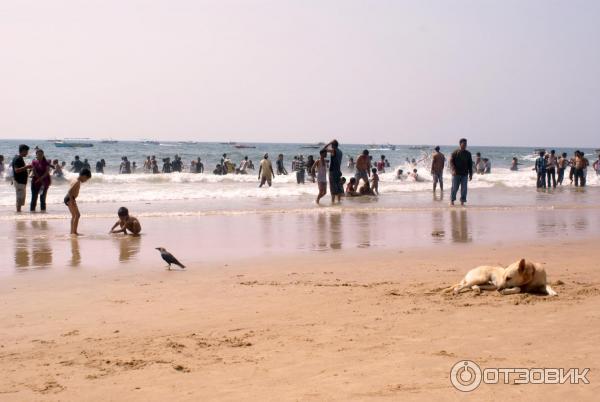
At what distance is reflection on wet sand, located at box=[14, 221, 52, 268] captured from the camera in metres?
9.98

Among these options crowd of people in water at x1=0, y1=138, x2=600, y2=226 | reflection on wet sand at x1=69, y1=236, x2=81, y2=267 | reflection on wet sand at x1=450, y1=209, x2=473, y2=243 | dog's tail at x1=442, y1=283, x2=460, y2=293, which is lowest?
reflection on wet sand at x1=450, y1=209, x2=473, y2=243

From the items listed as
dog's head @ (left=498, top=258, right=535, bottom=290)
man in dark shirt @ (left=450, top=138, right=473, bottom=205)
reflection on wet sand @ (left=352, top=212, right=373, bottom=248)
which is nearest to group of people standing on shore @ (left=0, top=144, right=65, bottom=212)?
reflection on wet sand @ (left=352, top=212, right=373, bottom=248)

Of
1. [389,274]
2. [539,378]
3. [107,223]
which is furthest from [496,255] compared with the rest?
[107,223]

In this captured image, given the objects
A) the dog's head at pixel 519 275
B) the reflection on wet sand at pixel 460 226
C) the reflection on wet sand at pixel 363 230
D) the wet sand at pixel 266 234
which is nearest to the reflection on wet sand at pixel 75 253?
the wet sand at pixel 266 234

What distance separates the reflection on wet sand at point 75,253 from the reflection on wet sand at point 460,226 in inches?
243

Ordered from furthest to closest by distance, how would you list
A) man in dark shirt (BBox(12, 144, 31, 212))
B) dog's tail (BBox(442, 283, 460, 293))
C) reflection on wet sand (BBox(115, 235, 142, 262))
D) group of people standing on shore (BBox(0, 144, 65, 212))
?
group of people standing on shore (BBox(0, 144, 65, 212)), man in dark shirt (BBox(12, 144, 31, 212)), reflection on wet sand (BBox(115, 235, 142, 262)), dog's tail (BBox(442, 283, 460, 293))

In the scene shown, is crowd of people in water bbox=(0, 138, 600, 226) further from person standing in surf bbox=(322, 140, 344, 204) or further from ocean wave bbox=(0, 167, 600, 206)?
ocean wave bbox=(0, 167, 600, 206)

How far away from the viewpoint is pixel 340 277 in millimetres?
8414

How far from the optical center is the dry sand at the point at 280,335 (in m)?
4.43

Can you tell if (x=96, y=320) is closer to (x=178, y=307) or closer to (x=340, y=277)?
(x=178, y=307)

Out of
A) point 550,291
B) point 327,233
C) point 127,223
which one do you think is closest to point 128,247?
point 127,223

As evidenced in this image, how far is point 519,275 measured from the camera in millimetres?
6883

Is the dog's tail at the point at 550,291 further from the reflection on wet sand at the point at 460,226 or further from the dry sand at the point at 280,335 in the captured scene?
the reflection on wet sand at the point at 460,226

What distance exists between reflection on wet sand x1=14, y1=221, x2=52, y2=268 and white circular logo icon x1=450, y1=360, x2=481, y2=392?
22.1ft
